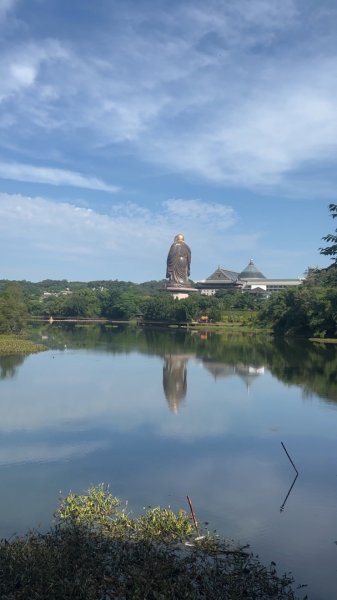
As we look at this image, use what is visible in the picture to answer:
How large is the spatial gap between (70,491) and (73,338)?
3257 centimetres

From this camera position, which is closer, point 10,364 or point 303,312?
point 10,364

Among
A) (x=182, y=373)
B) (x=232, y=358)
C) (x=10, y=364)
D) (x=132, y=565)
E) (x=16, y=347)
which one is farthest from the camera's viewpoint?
(x=16, y=347)

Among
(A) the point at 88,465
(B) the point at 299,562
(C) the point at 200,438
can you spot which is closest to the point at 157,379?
(C) the point at 200,438

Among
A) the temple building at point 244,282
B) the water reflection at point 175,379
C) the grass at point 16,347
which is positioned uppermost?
the temple building at point 244,282

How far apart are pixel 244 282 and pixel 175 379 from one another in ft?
219

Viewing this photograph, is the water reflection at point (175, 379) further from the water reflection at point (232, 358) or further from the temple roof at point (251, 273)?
the temple roof at point (251, 273)

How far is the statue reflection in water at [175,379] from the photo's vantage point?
1717 centimetres

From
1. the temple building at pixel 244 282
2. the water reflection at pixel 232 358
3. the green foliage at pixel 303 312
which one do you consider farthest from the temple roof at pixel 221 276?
the water reflection at pixel 232 358

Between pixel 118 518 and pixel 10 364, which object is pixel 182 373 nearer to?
pixel 10 364

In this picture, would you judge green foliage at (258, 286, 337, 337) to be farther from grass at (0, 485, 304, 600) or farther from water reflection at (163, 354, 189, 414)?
grass at (0, 485, 304, 600)

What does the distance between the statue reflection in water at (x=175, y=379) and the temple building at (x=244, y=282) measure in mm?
51669

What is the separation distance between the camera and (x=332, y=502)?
8688 mm

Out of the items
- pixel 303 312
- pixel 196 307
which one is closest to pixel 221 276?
pixel 196 307

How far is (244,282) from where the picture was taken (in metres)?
87.1
